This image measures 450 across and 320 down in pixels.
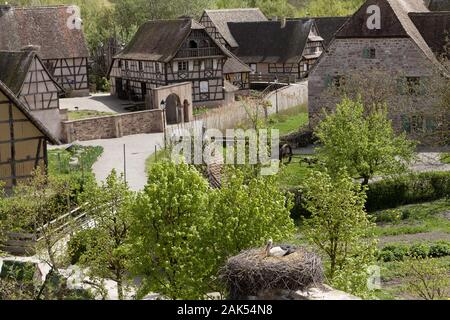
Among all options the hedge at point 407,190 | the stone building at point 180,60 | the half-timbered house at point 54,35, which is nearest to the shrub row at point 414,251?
the hedge at point 407,190

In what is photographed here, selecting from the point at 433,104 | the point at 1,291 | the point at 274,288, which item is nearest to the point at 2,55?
the point at 433,104

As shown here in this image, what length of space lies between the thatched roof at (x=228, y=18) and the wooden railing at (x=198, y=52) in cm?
1278

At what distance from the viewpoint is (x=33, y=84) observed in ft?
153

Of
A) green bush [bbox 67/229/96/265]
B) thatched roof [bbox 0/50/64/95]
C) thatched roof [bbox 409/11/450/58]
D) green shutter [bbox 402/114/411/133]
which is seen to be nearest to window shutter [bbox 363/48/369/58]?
thatched roof [bbox 409/11/450/58]

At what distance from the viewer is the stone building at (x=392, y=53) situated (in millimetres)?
45406

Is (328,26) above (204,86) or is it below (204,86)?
above

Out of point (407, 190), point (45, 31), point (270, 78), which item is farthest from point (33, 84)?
point (270, 78)

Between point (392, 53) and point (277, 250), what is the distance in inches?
1218

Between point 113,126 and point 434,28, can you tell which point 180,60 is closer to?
point 113,126

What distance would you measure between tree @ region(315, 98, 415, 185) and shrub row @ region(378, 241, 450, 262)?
603 cm

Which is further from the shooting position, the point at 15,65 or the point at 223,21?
the point at 223,21

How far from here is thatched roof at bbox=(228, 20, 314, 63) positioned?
228ft

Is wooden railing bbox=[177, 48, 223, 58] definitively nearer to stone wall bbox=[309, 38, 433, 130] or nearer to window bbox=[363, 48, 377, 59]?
stone wall bbox=[309, 38, 433, 130]

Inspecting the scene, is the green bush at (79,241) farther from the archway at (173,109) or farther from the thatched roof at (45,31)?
the thatched roof at (45,31)
